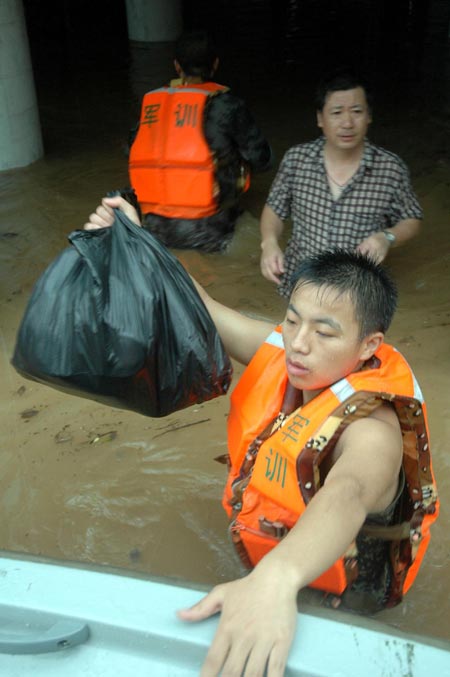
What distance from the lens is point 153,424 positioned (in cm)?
362

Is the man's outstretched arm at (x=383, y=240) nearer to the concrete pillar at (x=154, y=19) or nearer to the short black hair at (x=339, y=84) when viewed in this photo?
the short black hair at (x=339, y=84)

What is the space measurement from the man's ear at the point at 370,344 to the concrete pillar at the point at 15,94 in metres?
5.18

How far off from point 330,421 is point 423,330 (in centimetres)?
255

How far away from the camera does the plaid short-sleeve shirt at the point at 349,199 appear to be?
11.8ft

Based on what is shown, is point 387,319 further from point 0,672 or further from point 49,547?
point 49,547

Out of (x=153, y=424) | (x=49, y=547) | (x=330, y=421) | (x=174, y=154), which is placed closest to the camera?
(x=330, y=421)

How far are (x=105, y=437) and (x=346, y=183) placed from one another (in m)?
1.60

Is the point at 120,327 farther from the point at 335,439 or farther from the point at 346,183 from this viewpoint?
the point at 346,183

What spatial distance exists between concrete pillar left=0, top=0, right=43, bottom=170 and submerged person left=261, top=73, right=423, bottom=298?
11.6ft

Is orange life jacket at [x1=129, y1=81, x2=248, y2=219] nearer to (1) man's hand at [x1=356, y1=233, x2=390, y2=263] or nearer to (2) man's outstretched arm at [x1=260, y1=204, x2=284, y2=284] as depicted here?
(2) man's outstretched arm at [x1=260, y1=204, x2=284, y2=284]

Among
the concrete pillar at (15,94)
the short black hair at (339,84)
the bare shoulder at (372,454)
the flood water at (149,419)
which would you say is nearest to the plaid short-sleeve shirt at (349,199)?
the short black hair at (339,84)

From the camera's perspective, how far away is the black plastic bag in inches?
76.4

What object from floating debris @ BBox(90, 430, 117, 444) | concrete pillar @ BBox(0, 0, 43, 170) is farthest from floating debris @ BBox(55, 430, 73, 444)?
concrete pillar @ BBox(0, 0, 43, 170)

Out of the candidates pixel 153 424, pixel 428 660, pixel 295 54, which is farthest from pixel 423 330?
pixel 295 54
